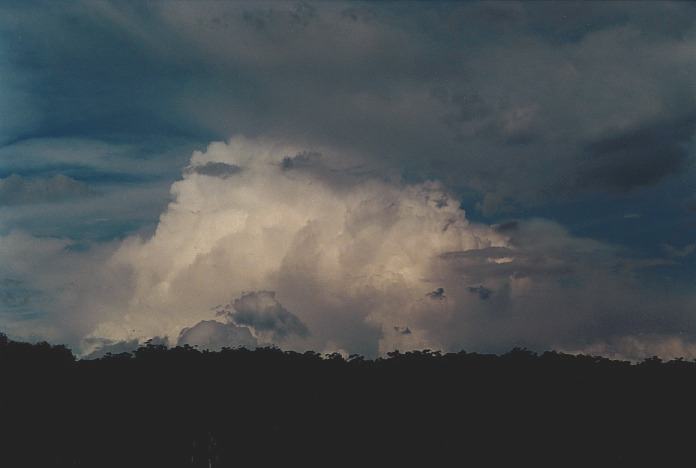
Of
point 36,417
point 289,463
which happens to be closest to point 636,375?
point 289,463

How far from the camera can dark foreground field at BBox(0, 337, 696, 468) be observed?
68812 mm

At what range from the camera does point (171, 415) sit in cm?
7388

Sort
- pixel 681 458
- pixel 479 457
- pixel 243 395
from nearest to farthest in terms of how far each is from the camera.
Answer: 1. pixel 681 458
2. pixel 479 457
3. pixel 243 395

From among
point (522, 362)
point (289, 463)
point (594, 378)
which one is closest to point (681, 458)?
point (594, 378)

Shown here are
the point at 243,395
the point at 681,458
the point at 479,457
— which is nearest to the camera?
the point at 681,458

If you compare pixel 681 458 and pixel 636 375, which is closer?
pixel 681 458

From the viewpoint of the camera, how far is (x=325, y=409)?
74750 millimetres

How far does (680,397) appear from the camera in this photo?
220 ft

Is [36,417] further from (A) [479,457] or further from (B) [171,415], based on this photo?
(A) [479,457]

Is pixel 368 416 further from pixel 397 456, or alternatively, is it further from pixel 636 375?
pixel 636 375

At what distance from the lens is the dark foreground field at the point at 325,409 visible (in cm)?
6881

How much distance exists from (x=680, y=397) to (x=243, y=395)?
124 feet

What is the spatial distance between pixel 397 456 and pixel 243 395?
15.0 metres

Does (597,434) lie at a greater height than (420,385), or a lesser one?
lesser
